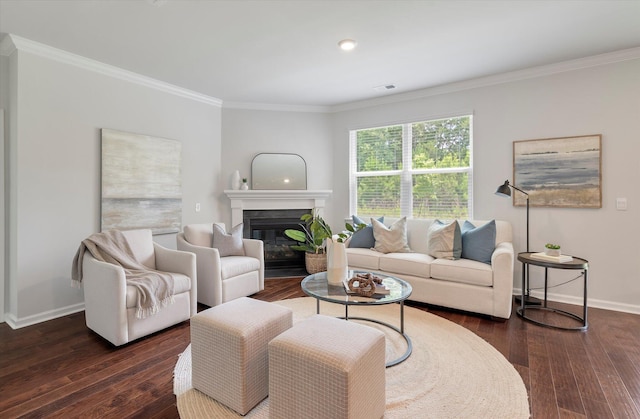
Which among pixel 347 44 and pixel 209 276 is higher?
pixel 347 44

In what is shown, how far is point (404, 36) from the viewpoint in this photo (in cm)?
282

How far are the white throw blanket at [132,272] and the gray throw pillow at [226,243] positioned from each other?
0.89 m

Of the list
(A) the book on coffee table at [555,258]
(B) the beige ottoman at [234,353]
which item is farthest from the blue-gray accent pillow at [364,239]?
(B) the beige ottoman at [234,353]

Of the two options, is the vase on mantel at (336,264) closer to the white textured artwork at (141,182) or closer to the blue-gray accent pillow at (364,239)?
the blue-gray accent pillow at (364,239)

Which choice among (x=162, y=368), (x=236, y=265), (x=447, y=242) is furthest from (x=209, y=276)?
(x=447, y=242)

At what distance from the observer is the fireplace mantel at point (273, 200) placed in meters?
4.64

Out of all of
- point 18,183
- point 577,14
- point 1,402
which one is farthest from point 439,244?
point 18,183

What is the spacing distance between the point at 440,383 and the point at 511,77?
3475 millimetres

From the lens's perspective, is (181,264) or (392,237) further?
(392,237)

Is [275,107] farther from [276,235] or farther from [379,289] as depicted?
[379,289]

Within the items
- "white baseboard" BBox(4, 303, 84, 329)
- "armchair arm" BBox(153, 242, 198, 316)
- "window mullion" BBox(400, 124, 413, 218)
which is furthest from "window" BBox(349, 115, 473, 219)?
"white baseboard" BBox(4, 303, 84, 329)

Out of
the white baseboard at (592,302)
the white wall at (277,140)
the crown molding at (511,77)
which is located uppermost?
the crown molding at (511,77)

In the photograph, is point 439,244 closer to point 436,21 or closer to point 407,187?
point 407,187

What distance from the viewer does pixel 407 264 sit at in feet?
11.2
